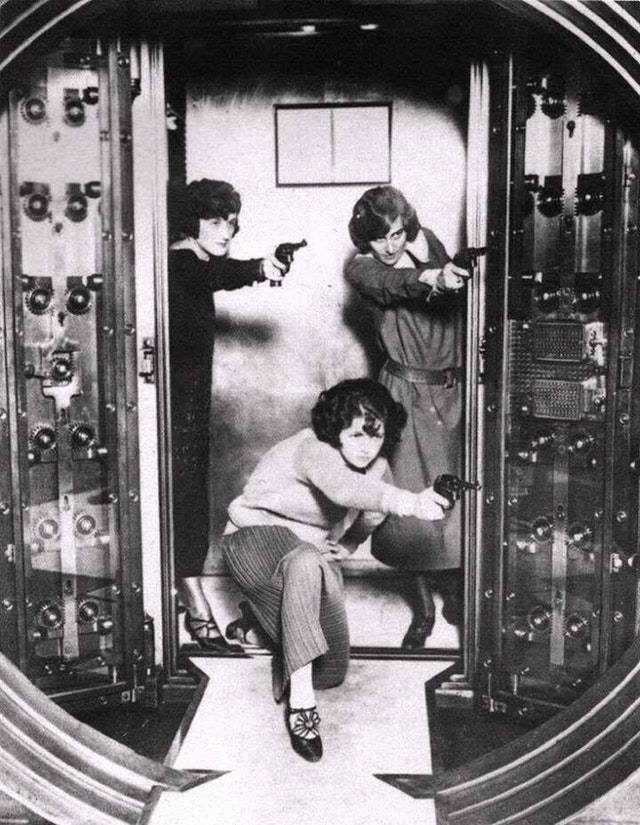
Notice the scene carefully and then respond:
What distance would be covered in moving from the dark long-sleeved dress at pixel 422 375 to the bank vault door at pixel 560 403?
0.12m

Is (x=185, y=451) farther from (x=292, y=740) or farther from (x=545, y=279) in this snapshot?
(x=545, y=279)

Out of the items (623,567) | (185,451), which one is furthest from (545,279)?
(185,451)

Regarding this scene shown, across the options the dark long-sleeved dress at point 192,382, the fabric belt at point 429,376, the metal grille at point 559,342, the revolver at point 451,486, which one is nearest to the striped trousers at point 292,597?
the dark long-sleeved dress at point 192,382

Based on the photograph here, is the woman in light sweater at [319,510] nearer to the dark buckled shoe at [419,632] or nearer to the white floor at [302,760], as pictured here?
the white floor at [302,760]

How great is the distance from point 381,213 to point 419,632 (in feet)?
4.06

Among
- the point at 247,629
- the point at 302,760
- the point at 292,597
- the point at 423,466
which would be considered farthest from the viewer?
the point at 247,629

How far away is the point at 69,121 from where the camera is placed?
2494 millimetres

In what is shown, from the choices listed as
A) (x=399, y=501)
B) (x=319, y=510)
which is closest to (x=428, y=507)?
(x=399, y=501)

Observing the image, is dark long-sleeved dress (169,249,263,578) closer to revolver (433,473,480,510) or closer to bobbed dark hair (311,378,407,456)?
bobbed dark hair (311,378,407,456)

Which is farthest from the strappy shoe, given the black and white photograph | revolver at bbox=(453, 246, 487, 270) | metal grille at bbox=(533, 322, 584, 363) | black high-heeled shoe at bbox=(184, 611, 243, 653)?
revolver at bbox=(453, 246, 487, 270)

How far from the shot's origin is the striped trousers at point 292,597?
253 cm

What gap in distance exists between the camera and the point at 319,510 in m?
2.74

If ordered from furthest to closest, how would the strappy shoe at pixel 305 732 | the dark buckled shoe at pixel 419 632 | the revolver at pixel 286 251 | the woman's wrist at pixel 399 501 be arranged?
the dark buckled shoe at pixel 419 632
the revolver at pixel 286 251
the woman's wrist at pixel 399 501
the strappy shoe at pixel 305 732

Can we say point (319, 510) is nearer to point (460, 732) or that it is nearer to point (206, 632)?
point (206, 632)
